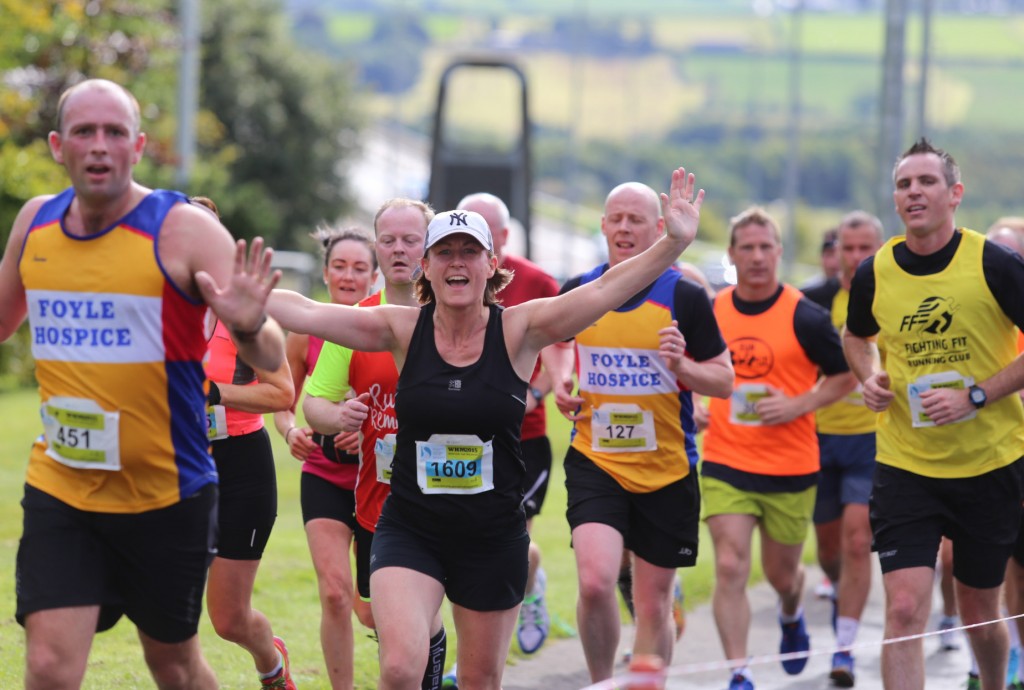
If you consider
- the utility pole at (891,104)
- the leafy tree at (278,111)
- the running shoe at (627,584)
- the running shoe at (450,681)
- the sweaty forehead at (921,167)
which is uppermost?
the leafy tree at (278,111)

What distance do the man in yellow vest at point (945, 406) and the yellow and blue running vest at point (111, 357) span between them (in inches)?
130

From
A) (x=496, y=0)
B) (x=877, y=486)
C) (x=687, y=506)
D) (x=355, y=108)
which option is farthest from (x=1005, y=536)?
(x=496, y=0)

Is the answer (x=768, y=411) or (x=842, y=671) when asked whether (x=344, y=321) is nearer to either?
(x=768, y=411)

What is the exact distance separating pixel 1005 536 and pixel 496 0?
152 m

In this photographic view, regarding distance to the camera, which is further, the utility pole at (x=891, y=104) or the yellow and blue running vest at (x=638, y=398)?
the utility pole at (x=891, y=104)

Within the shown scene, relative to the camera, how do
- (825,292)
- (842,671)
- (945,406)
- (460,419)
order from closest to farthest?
(460,419)
(945,406)
(842,671)
(825,292)

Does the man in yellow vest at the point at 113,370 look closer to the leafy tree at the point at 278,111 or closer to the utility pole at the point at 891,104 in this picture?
the utility pole at the point at 891,104

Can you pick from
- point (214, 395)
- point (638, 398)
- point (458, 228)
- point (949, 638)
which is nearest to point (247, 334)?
point (458, 228)

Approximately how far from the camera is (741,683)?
25.7 feet

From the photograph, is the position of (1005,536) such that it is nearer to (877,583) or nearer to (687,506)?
(687,506)

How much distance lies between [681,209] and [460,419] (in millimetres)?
1119

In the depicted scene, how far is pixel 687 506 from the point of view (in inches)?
292

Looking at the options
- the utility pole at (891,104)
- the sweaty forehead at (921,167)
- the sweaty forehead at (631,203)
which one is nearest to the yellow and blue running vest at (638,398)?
the sweaty forehead at (631,203)

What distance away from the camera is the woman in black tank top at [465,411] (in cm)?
558
